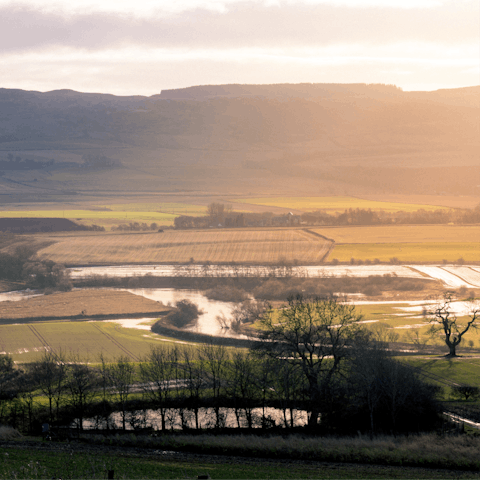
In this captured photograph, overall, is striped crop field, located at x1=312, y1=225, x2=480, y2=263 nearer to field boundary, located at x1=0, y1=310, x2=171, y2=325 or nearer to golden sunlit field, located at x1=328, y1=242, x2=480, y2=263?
golden sunlit field, located at x1=328, y1=242, x2=480, y2=263

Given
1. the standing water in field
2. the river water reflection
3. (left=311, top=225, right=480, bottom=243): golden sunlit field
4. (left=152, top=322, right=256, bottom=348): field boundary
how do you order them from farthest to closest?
(left=311, top=225, right=480, bottom=243): golden sunlit field → the standing water in field → (left=152, top=322, right=256, bottom=348): field boundary → the river water reflection

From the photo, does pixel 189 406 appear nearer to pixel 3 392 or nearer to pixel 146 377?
pixel 146 377

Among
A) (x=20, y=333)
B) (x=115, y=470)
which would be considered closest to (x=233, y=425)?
(x=115, y=470)

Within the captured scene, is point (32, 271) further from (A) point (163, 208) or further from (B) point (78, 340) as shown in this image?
(A) point (163, 208)

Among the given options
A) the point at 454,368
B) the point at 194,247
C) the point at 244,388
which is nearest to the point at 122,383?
the point at 244,388

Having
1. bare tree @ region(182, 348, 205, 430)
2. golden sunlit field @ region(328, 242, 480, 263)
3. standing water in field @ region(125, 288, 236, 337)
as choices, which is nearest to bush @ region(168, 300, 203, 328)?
standing water in field @ region(125, 288, 236, 337)

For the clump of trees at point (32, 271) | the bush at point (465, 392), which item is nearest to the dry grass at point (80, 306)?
the clump of trees at point (32, 271)
